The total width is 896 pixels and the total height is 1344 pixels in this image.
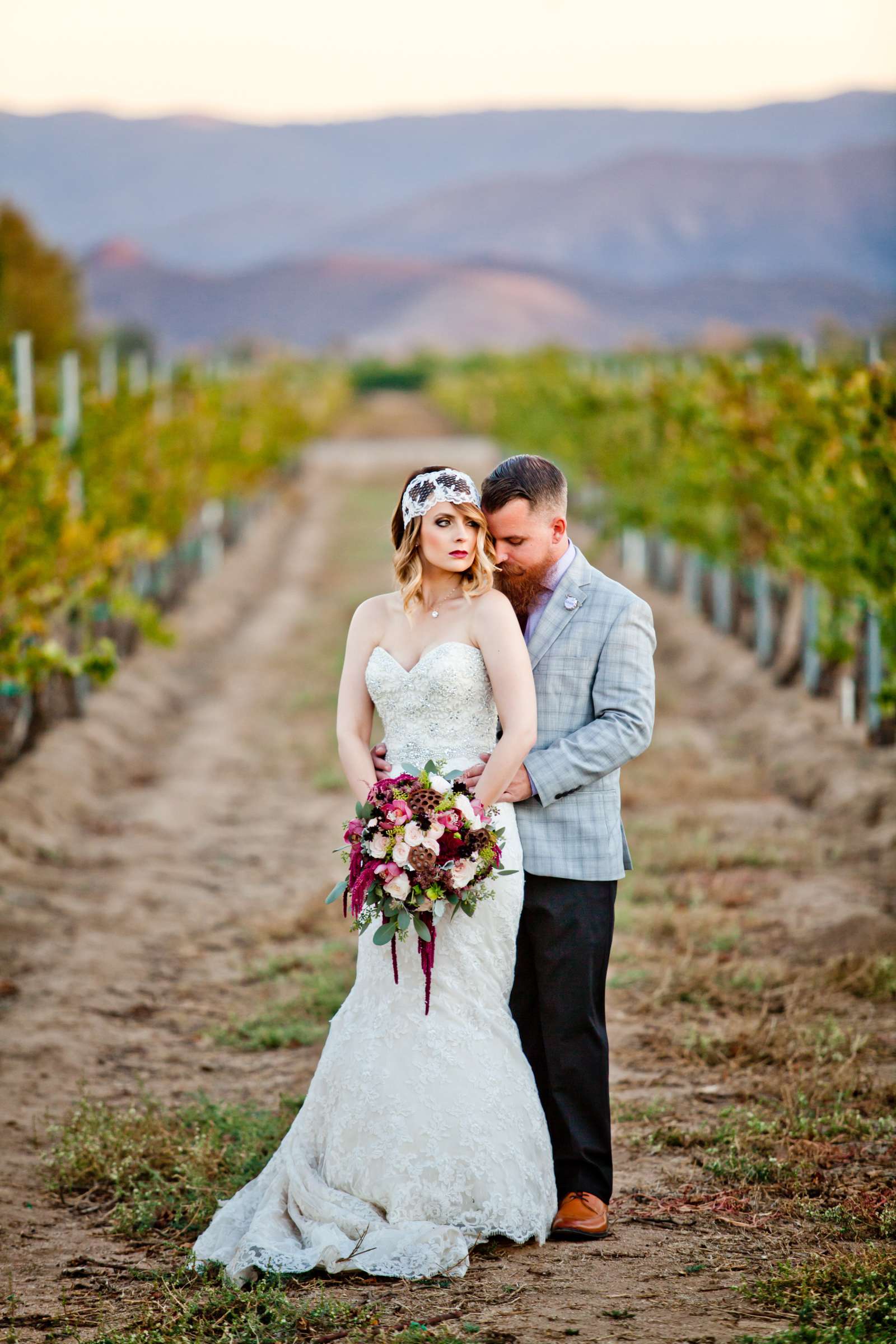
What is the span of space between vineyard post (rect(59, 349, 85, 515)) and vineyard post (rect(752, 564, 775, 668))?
196 inches

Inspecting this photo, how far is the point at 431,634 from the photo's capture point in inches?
136

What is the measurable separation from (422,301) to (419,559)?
16927 centimetres

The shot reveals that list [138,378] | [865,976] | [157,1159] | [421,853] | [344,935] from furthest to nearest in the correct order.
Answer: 1. [138,378]
2. [344,935]
3. [865,976]
4. [157,1159]
5. [421,853]

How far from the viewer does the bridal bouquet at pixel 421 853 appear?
3.15 metres

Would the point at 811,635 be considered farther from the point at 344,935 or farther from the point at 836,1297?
Answer: the point at 836,1297

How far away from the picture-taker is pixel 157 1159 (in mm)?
3932

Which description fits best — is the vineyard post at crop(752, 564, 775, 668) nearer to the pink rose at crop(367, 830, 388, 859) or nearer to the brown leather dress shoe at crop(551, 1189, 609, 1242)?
the brown leather dress shoe at crop(551, 1189, 609, 1242)

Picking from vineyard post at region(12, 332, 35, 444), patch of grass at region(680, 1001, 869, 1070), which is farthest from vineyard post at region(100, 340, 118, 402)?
patch of grass at region(680, 1001, 869, 1070)

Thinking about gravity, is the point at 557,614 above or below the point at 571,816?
above

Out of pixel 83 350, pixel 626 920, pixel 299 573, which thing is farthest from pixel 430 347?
pixel 626 920

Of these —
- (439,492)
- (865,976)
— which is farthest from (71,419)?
(439,492)

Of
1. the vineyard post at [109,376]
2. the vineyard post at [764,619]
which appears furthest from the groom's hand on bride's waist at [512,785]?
the vineyard post at [109,376]

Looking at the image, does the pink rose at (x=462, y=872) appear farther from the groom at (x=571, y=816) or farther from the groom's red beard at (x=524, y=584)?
the groom's red beard at (x=524, y=584)

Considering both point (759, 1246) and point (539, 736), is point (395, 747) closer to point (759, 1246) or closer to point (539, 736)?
point (539, 736)
